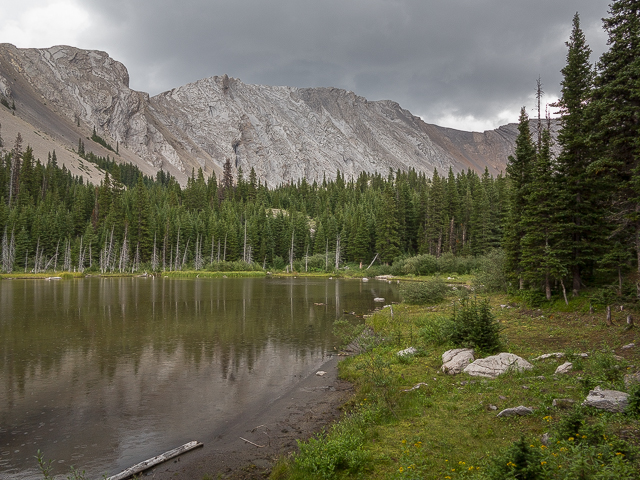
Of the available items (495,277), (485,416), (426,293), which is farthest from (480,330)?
(495,277)

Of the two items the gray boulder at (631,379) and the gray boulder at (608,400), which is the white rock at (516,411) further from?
the gray boulder at (631,379)

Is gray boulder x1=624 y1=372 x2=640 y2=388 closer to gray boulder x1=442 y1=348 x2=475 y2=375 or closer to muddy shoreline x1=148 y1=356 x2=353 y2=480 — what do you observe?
gray boulder x1=442 y1=348 x2=475 y2=375

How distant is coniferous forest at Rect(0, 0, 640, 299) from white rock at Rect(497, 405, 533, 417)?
1271cm

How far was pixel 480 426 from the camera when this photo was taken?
30.4 ft

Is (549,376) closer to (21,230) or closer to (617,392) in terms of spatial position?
(617,392)

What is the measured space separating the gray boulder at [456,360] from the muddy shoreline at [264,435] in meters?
3.76

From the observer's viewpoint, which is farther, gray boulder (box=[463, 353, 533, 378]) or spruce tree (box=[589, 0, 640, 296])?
spruce tree (box=[589, 0, 640, 296])

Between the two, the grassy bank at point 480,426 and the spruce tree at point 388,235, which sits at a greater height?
the spruce tree at point 388,235

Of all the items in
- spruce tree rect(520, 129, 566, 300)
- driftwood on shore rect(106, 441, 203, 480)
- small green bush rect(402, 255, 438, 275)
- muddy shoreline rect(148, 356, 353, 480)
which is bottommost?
muddy shoreline rect(148, 356, 353, 480)

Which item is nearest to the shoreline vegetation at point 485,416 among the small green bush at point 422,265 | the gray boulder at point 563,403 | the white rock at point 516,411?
→ the gray boulder at point 563,403

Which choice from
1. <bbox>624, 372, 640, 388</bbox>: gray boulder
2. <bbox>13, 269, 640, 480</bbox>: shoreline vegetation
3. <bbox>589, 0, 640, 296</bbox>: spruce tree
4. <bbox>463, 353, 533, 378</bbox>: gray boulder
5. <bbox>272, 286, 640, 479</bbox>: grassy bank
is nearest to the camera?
<bbox>272, 286, 640, 479</bbox>: grassy bank

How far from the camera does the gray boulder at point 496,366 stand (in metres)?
12.8

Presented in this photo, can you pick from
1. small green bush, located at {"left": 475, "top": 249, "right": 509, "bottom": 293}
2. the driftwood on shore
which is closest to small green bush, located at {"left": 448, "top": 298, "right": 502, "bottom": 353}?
the driftwood on shore

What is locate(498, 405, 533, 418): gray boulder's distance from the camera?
9.32 meters
